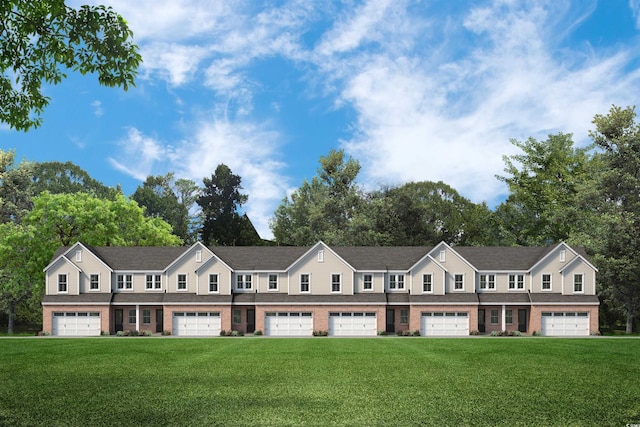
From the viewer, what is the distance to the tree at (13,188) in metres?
68.7

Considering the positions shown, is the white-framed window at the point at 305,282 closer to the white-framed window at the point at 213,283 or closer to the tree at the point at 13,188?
the white-framed window at the point at 213,283

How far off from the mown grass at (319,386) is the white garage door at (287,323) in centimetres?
1667

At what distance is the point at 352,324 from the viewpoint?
52.2 metres

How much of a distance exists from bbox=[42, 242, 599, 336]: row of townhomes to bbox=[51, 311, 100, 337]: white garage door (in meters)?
0.08

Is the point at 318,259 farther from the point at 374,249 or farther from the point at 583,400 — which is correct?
the point at 583,400

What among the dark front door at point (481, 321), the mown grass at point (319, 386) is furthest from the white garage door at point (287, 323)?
the mown grass at point (319, 386)

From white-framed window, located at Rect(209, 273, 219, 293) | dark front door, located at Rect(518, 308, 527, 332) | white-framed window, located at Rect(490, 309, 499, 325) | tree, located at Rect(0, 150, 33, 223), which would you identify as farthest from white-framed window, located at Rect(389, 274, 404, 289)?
tree, located at Rect(0, 150, 33, 223)

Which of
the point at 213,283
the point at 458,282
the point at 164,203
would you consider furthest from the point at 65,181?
the point at 458,282

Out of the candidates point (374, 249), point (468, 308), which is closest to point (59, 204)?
point (374, 249)

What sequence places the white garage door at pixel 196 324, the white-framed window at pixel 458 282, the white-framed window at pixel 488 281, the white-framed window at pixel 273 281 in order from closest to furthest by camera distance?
the white garage door at pixel 196 324 → the white-framed window at pixel 458 282 → the white-framed window at pixel 273 281 → the white-framed window at pixel 488 281

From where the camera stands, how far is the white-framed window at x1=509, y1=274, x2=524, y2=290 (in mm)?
55281

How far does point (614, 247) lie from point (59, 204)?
165 feet

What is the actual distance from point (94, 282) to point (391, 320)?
80.8 ft

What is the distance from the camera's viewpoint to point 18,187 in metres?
70.9
